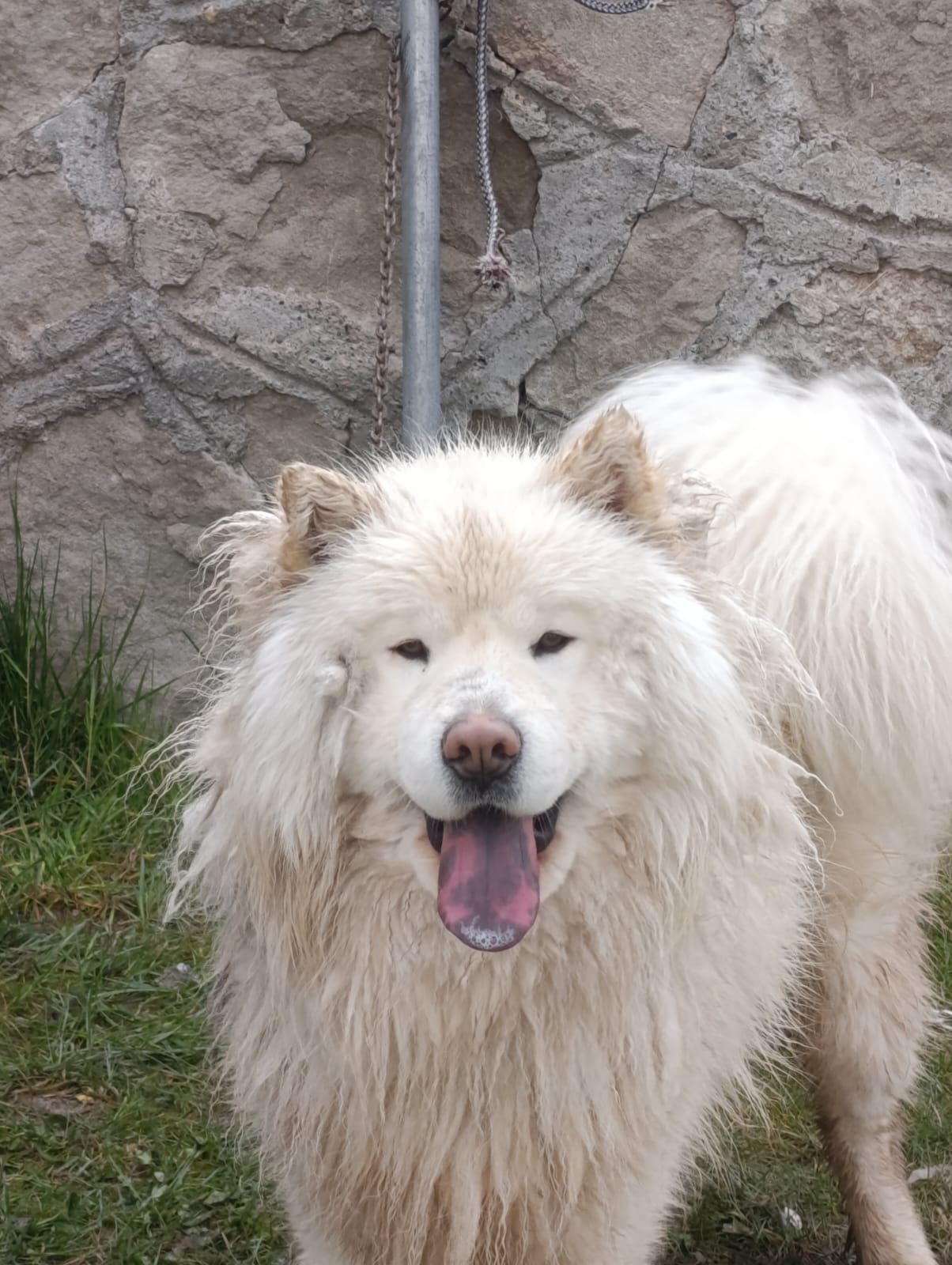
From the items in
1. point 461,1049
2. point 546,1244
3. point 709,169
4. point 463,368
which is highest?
point 709,169

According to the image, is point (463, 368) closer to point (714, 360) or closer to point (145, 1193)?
point (714, 360)

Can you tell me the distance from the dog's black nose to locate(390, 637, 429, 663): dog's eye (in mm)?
163

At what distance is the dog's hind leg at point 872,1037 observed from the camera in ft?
8.96

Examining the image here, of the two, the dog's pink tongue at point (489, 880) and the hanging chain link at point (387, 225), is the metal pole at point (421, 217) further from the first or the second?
the dog's pink tongue at point (489, 880)

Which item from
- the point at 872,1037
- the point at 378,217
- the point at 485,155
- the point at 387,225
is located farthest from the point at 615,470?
the point at 378,217

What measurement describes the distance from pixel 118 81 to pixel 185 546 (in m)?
1.23

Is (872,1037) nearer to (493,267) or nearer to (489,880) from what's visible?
(489,880)

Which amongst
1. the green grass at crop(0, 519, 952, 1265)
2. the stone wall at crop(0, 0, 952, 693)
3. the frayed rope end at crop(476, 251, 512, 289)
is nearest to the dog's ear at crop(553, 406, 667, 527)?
the frayed rope end at crop(476, 251, 512, 289)

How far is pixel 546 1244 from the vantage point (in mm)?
2197

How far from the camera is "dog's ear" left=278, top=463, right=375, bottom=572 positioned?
204 cm

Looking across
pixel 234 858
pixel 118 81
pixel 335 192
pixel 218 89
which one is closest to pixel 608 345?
pixel 335 192

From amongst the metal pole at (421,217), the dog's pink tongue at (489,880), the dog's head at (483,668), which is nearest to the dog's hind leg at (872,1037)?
the dog's head at (483,668)

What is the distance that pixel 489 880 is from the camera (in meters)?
1.91

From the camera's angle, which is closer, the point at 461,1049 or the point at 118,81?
the point at 461,1049
